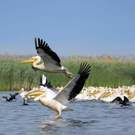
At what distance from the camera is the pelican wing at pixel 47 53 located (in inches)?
595

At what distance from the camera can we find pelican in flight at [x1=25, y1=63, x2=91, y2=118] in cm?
1409

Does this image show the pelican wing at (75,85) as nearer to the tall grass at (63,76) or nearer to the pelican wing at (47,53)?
the pelican wing at (47,53)

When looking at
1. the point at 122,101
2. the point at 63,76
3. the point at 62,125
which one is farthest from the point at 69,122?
the point at 63,76

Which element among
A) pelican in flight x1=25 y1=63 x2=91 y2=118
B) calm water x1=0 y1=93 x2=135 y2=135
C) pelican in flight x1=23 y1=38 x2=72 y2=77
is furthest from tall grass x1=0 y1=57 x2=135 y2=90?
pelican in flight x1=25 y1=63 x2=91 y2=118

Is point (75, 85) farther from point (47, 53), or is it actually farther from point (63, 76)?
point (63, 76)

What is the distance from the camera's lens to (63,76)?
3117cm

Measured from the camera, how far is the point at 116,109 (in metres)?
19.2

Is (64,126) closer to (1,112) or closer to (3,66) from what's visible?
(1,112)

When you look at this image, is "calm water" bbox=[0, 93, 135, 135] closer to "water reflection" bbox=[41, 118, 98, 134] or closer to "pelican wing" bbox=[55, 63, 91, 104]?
"water reflection" bbox=[41, 118, 98, 134]

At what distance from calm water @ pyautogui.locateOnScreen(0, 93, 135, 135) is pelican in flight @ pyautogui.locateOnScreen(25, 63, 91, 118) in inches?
13.4

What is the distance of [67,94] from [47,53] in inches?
54.8

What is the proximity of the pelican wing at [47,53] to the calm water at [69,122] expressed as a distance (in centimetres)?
129

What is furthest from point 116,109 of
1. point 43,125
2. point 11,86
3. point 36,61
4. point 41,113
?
point 11,86

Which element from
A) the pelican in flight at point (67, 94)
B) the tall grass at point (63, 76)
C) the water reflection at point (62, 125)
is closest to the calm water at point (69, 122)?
the water reflection at point (62, 125)
